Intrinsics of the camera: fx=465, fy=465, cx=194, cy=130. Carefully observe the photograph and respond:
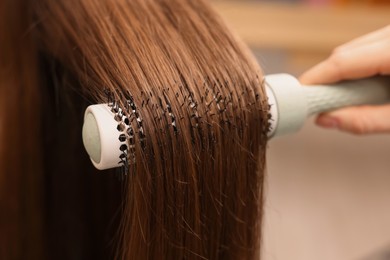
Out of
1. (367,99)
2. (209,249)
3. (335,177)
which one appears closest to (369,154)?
(335,177)

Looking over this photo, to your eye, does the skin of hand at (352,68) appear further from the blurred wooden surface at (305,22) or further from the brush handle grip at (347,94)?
the blurred wooden surface at (305,22)

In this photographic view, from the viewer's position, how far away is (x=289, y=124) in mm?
384

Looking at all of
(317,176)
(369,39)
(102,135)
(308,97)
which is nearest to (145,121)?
(102,135)

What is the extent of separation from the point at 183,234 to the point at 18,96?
0.24 meters

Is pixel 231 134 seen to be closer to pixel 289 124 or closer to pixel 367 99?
pixel 289 124

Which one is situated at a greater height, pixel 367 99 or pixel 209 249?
pixel 367 99

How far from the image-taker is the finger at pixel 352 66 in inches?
16.4

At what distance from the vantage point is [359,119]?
18.5 inches

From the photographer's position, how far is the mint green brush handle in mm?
375

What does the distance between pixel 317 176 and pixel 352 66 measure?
0.83 metres

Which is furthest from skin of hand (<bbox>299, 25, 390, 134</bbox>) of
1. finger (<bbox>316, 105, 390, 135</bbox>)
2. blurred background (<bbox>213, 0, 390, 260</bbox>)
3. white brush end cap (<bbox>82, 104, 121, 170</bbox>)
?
blurred background (<bbox>213, 0, 390, 260</bbox>)

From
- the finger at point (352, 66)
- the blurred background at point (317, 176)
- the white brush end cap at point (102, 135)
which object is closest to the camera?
the white brush end cap at point (102, 135)

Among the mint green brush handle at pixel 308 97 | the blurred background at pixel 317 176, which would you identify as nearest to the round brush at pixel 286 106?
the mint green brush handle at pixel 308 97

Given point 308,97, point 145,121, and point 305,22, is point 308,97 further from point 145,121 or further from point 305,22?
point 305,22
